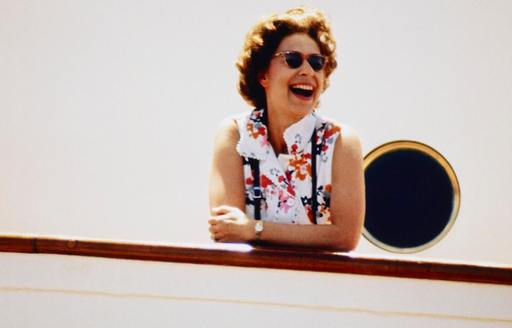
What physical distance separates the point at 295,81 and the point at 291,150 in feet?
0.67

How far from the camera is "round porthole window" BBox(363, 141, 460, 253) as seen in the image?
10.0 feet

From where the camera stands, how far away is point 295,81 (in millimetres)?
1772

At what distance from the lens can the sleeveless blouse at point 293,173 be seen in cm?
174

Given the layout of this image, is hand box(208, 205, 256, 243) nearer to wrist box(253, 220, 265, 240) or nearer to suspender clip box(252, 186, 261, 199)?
wrist box(253, 220, 265, 240)

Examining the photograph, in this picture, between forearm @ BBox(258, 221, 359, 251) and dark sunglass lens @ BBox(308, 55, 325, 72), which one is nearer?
forearm @ BBox(258, 221, 359, 251)

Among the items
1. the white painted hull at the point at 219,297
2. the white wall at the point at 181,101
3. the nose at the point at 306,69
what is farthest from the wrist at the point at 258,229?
the white wall at the point at 181,101

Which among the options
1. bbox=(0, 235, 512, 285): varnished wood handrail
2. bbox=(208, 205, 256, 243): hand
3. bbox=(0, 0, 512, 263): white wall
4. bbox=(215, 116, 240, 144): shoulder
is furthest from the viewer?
bbox=(0, 0, 512, 263): white wall

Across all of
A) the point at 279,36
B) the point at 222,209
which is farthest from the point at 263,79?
the point at 222,209

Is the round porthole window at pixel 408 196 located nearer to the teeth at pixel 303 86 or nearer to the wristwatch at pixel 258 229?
the teeth at pixel 303 86

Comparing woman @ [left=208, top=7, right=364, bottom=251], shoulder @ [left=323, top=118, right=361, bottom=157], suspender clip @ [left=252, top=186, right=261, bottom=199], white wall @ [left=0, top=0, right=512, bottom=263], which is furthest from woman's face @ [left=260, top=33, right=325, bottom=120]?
white wall @ [left=0, top=0, right=512, bottom=263]

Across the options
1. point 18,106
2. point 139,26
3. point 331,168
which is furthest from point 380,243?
point 18,106

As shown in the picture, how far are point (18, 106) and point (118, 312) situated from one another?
1.94 m

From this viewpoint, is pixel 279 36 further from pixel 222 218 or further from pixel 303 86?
pixel 222 218

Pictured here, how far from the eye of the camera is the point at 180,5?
3.11m
